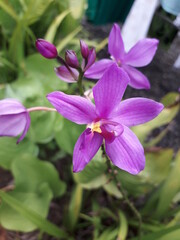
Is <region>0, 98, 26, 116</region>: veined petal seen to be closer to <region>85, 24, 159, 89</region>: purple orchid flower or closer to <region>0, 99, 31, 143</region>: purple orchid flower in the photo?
<region>0, 99, 31, 143</region>: purple orchid flower

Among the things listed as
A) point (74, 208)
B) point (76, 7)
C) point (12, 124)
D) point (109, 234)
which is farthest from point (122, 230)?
point (76, 7)

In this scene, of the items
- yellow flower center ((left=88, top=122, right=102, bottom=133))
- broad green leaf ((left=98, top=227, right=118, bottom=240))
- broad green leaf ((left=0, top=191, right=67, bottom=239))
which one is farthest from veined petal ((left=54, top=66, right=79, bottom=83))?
broad green leaf ((left=98, top=227, right=118, bottom=240))

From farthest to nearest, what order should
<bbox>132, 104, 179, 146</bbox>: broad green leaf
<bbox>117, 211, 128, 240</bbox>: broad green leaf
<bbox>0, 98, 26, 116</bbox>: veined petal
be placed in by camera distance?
<bbox>132, 104, 179, 146</bbox>: broad green leaf < <bbox>117, 211, 128, 240</bbox>: broad green leaf < <bbox>0, 98, 26, 116</bbox>: veined petal

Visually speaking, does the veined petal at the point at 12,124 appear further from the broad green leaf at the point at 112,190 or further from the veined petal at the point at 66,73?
the broad green leaf at the point at 112,190

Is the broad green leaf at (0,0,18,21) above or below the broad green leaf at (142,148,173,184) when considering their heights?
above

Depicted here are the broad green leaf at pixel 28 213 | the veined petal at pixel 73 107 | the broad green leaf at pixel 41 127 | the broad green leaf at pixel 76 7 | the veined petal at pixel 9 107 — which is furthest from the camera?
the broad green leaf at pixel 76 7

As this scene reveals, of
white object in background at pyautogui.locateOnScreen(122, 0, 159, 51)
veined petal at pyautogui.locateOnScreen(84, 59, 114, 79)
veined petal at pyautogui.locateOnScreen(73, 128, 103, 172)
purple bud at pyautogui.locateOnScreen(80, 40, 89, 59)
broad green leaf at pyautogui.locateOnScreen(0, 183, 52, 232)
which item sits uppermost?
purple bud at pyautogui.locateOnScreen(80, 40, 89, 59)

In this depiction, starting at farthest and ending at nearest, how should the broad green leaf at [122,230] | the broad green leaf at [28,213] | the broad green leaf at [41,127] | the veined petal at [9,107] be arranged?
1. the broad green leaf at [41,127]
2. the broad green leaf at [122,230]
3. the broad green leaf at [28,213]
4. the veined petal at [9,107]

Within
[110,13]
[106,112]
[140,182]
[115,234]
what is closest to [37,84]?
[140,182]

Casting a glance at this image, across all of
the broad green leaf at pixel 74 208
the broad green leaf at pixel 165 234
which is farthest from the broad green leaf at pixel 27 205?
the broad green leaf at pixel 165 234
